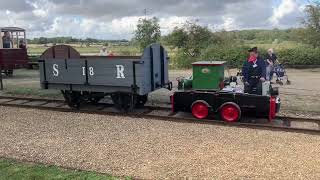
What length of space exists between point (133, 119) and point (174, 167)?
4305mm

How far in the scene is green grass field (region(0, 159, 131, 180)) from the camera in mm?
6699

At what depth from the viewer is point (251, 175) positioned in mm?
6750

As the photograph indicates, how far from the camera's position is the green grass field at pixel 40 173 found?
670cm

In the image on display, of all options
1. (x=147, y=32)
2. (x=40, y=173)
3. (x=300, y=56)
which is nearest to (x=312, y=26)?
(x=300, y=56)

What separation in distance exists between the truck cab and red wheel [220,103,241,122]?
16.2m

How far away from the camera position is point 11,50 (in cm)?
2425

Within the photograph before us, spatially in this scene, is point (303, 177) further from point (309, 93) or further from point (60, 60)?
point (309, 93)

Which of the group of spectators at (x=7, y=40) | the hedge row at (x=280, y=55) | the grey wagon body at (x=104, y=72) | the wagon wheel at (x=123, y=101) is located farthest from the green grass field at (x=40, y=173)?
the hedge row at (x=280, y=55)

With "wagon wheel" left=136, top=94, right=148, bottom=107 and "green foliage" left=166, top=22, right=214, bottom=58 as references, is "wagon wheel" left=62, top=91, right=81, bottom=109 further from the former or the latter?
"green foliage" left=166, top=22, right=214, bottom=58

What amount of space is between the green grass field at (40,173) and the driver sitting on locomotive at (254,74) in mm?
5238

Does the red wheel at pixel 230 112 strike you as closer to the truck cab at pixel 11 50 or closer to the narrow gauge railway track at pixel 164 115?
the narrow gauge railway track at pixel 164 115

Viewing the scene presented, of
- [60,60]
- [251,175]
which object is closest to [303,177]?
[251,175]

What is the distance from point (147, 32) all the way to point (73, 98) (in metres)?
A: 20.7

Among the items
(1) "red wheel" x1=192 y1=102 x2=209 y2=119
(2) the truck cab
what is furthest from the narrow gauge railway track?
(2) the truck cab
